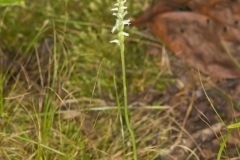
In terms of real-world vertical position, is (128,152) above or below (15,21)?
below

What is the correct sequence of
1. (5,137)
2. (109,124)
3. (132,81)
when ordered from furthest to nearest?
(132,81) < (109,124) < (5,137)

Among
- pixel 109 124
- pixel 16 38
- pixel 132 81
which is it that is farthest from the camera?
pixel 16 38

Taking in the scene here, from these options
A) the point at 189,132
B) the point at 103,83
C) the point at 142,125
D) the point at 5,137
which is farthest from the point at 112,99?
the point at 5,137

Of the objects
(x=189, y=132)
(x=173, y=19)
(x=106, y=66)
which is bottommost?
(x=189, y=132)

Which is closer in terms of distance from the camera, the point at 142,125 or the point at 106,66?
the point at 142,125

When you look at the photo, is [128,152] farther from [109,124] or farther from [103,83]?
[103,83]

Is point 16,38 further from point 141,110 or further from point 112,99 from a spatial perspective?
point 141,110
